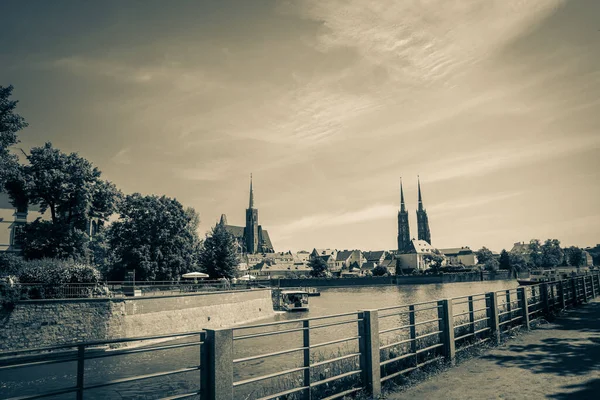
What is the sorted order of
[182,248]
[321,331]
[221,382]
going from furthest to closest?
[182,248] < [321,331] < [221,382]

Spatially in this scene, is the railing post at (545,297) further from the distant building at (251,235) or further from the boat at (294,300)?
the distant building at (251,235)

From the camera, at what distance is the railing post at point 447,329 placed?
10188 millimetres

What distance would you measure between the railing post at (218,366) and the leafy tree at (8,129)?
34964 mm

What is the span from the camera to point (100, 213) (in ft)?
127

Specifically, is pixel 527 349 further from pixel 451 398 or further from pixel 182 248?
pixel 182 248

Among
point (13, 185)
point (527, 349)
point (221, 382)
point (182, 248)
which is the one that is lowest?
point (527, 349)

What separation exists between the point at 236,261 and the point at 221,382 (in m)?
61.5

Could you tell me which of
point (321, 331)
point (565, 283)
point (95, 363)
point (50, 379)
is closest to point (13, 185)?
point (95, 363)

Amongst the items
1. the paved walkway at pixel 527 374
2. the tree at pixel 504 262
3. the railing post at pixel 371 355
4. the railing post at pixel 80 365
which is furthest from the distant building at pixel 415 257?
the railing post at pixel 80 365

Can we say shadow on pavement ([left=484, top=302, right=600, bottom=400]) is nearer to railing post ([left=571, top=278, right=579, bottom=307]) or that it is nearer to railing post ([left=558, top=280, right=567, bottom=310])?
railing post ([left=558, top=280, right=567, bottom=310])

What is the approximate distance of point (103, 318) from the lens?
2564 cm

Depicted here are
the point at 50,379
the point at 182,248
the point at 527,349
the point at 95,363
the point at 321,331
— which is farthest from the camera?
the point at 182,248

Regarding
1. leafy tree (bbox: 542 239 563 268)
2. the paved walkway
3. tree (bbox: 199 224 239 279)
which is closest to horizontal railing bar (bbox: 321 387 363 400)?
the paved walkway

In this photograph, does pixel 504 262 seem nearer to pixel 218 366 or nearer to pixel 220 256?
pixel 220 256
